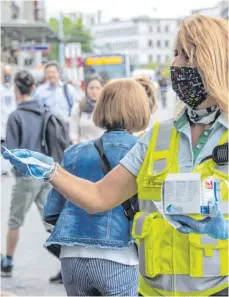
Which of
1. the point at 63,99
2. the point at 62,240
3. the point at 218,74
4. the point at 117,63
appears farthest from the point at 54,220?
the point at 117,63

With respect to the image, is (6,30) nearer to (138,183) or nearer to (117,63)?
(117,63)

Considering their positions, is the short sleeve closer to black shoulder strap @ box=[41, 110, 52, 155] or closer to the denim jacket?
the denim jacket

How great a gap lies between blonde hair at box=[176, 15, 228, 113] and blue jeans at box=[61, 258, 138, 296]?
4.70ft

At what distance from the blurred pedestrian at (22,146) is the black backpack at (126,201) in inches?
105

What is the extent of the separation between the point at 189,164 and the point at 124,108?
1395 mm

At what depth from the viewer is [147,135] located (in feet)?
8.93

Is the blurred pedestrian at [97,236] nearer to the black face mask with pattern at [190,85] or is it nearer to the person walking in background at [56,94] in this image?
the black face mask with pattern at [190,85]

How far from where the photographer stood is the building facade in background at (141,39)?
158000 mm

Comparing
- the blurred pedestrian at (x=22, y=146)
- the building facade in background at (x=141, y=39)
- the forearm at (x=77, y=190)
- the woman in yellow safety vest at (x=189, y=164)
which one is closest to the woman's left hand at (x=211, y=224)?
the woman in yellow safety vest at (x=189, y=164)

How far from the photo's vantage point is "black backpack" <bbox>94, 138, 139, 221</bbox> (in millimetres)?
3732

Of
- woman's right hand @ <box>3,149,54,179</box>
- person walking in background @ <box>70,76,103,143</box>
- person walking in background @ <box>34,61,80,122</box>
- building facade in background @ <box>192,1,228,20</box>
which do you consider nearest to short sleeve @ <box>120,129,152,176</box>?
woman's right hand @ <box>3,149,54,179</box>

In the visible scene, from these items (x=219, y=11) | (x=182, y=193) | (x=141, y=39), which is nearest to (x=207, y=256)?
(x=182, y=193)

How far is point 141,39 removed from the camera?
536 feet

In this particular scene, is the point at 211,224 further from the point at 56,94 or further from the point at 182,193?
the point at 56,94
